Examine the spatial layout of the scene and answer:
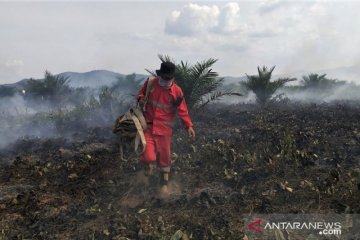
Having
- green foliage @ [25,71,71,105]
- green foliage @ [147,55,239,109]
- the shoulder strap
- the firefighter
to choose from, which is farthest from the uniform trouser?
green foliage @ [25,71,71,105]

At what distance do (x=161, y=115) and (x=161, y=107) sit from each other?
0.12 metres

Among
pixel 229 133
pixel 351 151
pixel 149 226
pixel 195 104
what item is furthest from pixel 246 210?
pixel 195 104

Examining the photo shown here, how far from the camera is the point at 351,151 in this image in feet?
20.5

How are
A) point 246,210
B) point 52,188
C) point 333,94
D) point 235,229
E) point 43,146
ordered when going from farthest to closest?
point 333,94 < point 43,146 < point 52,188 < point 246,210 < point 235,229

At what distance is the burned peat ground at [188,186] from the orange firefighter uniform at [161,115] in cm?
62

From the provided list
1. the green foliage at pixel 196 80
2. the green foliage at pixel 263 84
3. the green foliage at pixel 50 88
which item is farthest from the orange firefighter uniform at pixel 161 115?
the green foliage at pixel 50 88

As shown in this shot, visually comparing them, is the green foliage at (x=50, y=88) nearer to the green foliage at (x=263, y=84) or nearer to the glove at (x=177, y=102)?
the green foliage at (x=263, y=84)

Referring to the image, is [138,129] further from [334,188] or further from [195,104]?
[195,104]

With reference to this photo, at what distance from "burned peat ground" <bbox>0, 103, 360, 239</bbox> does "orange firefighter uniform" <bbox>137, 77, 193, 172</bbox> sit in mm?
618

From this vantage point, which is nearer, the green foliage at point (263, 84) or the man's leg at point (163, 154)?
the man's leg at point (163, 154)

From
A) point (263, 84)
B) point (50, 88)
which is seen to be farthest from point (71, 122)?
point (263, 84)

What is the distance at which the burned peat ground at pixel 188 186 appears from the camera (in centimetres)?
416

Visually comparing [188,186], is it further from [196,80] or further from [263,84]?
[263,84]

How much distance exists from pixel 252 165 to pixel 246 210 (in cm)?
150
